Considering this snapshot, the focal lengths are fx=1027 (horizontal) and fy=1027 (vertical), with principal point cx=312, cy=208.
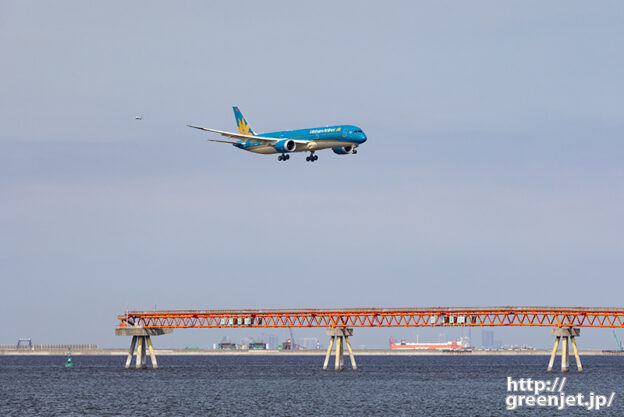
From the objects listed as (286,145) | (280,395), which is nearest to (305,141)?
(286,145)

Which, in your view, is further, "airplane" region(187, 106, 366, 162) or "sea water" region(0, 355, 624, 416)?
"airplane" region(187, 106, 366, 162)

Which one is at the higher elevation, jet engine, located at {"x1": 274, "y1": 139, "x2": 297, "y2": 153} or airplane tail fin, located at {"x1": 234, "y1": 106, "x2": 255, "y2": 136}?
airplane tail fin, located at {"x1": 234, "y1": 106, "x2": 255, "y2": 136}

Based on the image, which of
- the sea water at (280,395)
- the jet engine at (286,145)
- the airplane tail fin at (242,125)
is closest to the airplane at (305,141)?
the jet engine at (286,145)

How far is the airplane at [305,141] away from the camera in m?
122

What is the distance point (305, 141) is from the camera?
126m

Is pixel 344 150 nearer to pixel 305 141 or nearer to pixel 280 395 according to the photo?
pixel 305 141

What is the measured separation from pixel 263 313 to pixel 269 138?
1576 inches

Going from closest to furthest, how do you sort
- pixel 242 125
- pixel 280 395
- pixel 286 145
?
pixel 280 395 < pixel 286 145 < pixel 242 125

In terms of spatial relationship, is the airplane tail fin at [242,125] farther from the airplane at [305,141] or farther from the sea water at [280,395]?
the sea water at [280,395]

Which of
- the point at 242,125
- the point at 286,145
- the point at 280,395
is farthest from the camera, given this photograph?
→ the point at 242,125

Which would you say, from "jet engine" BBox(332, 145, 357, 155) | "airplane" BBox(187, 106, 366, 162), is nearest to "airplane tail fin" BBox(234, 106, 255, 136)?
"airplane" BBox(187, 106, 366, 162)

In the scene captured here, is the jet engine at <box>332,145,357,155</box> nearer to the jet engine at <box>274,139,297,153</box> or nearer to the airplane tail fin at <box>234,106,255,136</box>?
the jet engine at <box>274,139,297,153</box>

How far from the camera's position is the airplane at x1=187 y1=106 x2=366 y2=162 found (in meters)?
122

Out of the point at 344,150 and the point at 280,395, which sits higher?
the point at 344,150
